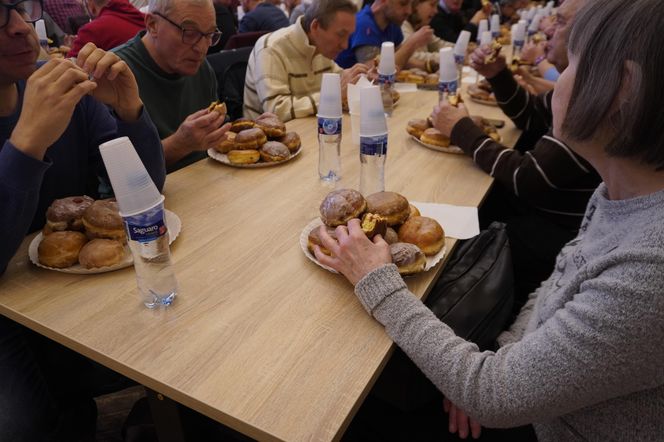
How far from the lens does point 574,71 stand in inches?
32.0

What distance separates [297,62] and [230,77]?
1.31ft

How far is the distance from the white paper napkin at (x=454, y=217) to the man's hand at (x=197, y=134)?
2.46 ft

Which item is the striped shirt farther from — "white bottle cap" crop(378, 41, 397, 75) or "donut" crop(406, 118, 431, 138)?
"white bottle cap" crop(378, 41, 397, 75)

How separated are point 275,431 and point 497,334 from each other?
0.72 m

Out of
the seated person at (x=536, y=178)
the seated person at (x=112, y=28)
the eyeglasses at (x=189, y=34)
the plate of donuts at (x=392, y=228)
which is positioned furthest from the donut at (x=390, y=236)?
the seated person at (x=112, y=28)

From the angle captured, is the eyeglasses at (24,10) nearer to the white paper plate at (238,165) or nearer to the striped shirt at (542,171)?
the white paper plate at (238,165)

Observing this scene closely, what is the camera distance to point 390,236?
115cm

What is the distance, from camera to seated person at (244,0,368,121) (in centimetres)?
233

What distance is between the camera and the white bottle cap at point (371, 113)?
4.33 ft

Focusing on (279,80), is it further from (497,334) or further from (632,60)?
(632,60)

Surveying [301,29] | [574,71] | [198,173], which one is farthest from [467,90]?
[574,71]

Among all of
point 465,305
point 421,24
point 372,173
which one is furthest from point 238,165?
point 421,24

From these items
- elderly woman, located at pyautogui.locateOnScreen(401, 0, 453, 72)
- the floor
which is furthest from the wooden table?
elderly woman, located at pyautogui.locateOnScreen(401, 0, 453, 72)

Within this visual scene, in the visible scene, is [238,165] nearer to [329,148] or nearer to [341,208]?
[329,148]
